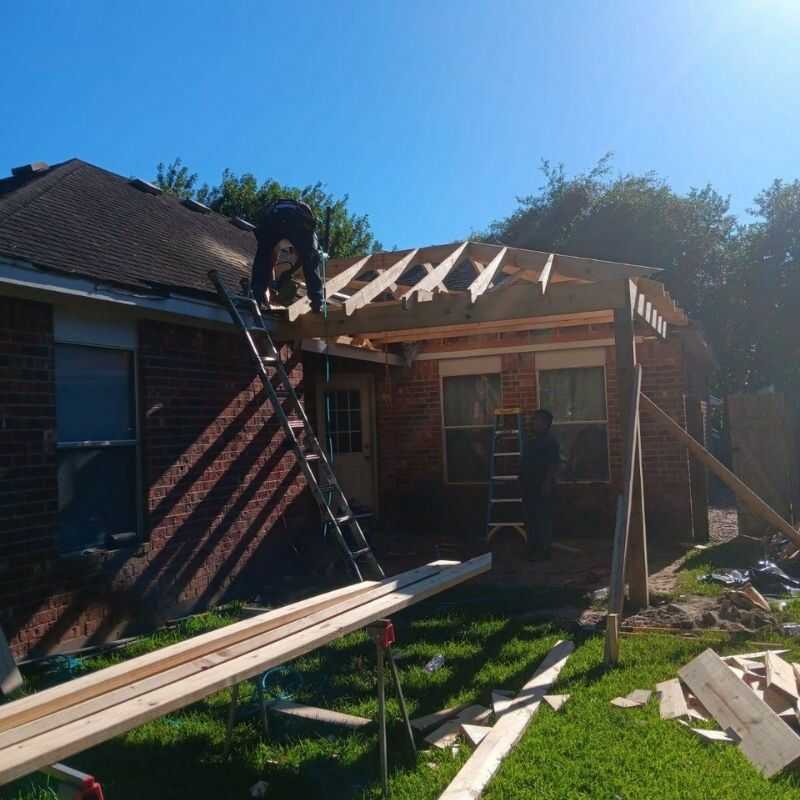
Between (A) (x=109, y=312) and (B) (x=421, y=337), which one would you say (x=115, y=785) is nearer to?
(A) (x=109, y=312)

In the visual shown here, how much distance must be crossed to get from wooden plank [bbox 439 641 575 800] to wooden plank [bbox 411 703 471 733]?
32cm

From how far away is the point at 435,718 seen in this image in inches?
179

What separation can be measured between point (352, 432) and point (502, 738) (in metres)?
8.53

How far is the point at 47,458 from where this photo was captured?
6.05 m

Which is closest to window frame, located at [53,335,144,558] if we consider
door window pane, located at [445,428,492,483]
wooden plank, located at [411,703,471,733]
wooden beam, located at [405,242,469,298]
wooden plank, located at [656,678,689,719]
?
wooden beam, located at [405,242,469,298]

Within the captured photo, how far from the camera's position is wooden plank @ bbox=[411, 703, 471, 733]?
174 inches

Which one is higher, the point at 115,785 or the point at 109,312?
the point at 109,312

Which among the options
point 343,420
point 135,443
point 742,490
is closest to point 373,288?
point 135,443

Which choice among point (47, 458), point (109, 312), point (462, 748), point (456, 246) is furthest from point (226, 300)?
point (462, 748)

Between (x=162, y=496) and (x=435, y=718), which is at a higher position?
(x=162, y=496)

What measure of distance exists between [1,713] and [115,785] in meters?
1.55

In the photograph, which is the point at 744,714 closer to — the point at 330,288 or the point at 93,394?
the point at 93,394

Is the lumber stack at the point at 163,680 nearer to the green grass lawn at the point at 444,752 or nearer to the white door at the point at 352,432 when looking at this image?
the green grass lawn at the point at 444,752

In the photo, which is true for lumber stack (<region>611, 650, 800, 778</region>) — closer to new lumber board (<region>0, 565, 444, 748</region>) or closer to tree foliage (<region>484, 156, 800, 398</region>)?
new lumber board (<region>0, 565, 444, 748</region>)
